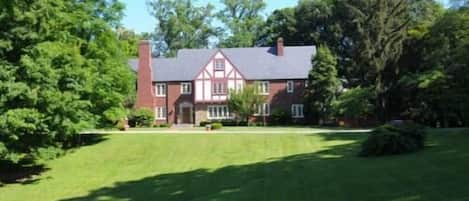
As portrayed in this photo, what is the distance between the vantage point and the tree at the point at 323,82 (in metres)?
52.6

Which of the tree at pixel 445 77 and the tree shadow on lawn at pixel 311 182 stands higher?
the tree at pixel 445 77

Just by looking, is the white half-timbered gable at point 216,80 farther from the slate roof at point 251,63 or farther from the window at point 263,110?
the window at point 263,110

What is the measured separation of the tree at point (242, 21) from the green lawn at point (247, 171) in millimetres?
43179

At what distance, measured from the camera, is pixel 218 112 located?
198 ft

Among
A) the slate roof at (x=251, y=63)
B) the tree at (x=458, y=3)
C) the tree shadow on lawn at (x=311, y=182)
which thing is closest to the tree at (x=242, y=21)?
the slate roof at (x=251, y=63)

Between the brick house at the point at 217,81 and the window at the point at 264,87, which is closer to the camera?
the brick house at the point at 217,81

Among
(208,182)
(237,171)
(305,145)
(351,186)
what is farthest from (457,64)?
(351,186)

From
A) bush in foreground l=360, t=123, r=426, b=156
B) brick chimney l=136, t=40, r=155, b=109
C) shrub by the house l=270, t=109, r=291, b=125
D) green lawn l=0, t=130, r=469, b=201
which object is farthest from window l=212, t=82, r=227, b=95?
bush in foreground l=360, t=123, r=426, b=156

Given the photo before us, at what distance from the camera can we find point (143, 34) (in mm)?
88688

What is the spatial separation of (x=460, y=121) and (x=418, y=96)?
136 inches

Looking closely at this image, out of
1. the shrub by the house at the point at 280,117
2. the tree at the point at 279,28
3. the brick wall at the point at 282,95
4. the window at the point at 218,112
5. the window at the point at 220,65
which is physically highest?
the tree at the point at 279,28

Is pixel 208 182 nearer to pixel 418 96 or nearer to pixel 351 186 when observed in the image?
pixel 351 186

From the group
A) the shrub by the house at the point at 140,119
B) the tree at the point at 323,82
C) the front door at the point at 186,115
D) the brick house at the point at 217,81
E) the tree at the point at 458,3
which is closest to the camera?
the tree at the point at 458,3

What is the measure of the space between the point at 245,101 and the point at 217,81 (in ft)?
16.8
